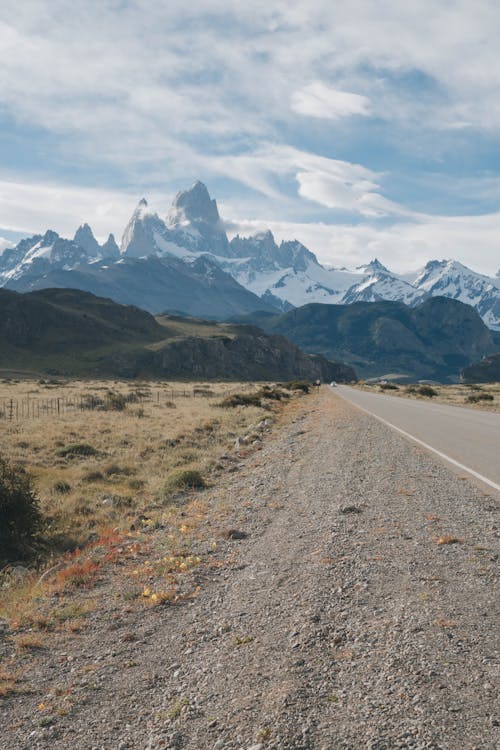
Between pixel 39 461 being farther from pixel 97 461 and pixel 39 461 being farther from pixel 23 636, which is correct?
pixel 23 636

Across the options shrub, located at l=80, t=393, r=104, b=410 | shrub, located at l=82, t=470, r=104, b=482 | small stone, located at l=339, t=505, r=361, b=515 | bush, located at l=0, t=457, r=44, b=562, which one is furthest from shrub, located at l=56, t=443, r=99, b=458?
shrub, located at l=80, t=393, r=104, b=410

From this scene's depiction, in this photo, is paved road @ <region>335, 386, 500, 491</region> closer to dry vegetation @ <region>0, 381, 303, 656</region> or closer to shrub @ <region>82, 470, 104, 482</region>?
dry vegetation @ <region>0, 381, 303, 656</region>

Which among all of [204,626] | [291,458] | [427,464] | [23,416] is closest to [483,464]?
[427,464]

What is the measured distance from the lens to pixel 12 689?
17.5ft

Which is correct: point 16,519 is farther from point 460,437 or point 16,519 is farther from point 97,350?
point 97,350

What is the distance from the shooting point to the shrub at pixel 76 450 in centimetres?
2234

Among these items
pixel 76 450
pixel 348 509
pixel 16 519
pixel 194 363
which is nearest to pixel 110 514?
pixel 16 519

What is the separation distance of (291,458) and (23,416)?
23.7 meters

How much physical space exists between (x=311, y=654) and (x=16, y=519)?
370 inches

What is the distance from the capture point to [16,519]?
41.0 feet

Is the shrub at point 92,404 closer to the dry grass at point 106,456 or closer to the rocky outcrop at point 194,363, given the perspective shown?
the dry grass at point 106,456

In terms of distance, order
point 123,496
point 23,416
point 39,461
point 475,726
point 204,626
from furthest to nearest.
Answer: point 23,416 < point 39,461 < point 123,496 < point 204,626 < point 475,726

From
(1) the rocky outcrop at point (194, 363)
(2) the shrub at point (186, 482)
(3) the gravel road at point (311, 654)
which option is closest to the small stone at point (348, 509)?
(3) the gravel road at point (311, 654)

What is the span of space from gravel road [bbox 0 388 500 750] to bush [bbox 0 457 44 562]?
5.66 metres
